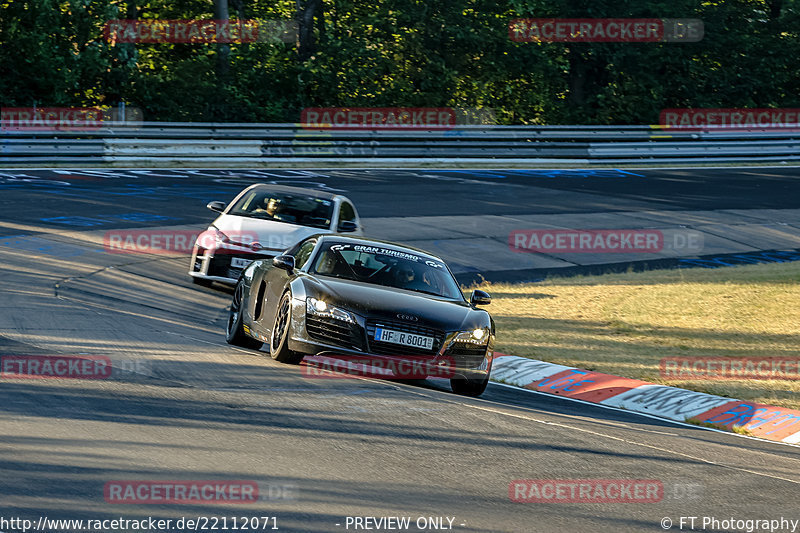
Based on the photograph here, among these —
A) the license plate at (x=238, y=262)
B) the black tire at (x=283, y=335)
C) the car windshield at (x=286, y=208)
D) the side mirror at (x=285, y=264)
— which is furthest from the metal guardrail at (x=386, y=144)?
the black tire at (x=283, y=335)

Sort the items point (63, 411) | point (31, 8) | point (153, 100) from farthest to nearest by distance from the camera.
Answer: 1. point (153, 100)
2. point (31, 8)
3. point (63, 411)

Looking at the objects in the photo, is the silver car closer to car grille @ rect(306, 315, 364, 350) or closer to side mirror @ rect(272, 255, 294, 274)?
side mirror @ rect(272, 255, 294, 274)

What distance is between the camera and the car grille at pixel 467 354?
34.6 ft

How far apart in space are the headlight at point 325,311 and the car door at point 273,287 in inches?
32.0

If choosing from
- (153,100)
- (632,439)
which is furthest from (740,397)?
(153,100)

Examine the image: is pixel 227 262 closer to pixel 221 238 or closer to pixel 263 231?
pixel 221 238

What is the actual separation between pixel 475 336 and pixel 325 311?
56.3 inches

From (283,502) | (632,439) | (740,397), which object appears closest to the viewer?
(283,502)

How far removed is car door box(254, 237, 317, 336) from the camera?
37.4ft

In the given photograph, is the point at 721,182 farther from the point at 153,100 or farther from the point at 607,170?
the point at 153,100

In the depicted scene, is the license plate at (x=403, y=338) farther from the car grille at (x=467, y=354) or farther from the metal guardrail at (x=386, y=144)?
the metal guardrail at (x=386, y=144)

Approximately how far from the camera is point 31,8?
3334 cm

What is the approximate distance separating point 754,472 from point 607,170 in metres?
28.6

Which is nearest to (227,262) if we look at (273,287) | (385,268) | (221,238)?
(221,238)
